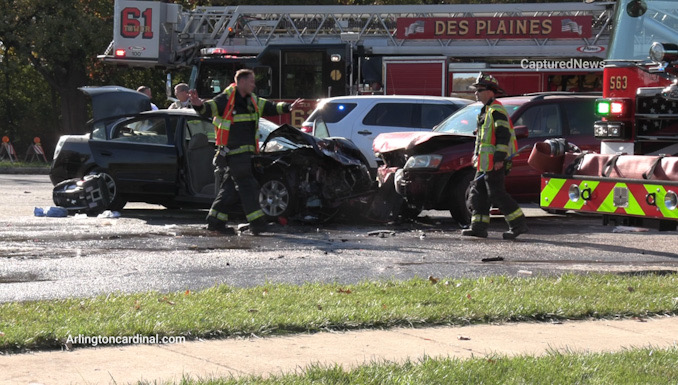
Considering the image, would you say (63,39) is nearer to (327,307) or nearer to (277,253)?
(277,253)

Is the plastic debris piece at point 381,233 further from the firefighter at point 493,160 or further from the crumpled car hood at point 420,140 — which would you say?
the crumpled car hood at point 420,140

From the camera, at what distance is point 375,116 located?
1752 cm

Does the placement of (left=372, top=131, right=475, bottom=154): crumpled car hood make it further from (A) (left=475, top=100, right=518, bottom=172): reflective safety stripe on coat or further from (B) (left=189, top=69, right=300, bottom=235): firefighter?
(B) (left=189, top=69, right=300, bottom=235): firefighter

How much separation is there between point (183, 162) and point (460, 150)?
3.64 m

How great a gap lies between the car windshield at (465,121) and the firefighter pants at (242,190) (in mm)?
3136

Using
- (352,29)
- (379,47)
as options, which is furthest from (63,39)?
(379,47)

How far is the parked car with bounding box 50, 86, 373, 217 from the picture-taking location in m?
12.9

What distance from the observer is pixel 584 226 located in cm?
1335

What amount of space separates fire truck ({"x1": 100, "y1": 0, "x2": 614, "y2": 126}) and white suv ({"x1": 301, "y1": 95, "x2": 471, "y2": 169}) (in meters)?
3.86

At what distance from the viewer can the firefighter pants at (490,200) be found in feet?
37.5

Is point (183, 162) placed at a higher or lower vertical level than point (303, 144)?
lower

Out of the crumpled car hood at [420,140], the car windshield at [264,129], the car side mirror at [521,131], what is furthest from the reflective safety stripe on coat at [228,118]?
the car side mirror at [521,131]

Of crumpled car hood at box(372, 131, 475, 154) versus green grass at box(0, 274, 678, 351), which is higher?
crumpled car hood at box(372, 131, 475, 154)

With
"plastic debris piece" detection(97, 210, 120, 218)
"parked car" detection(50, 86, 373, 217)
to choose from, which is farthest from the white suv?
"plastic debris piece" detection(97, 210, 120, 218)
